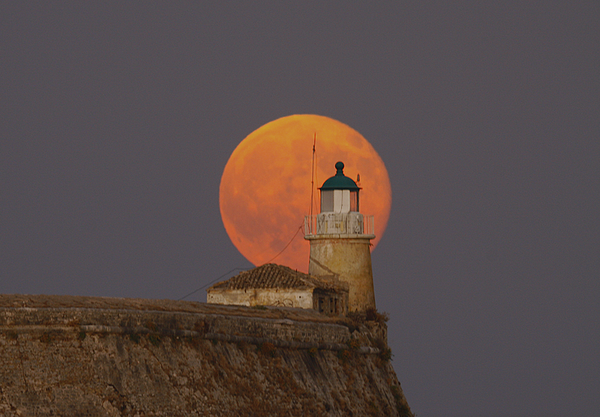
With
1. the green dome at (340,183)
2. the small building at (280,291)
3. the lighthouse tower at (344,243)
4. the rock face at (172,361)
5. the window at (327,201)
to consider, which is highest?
the green dome at (340,183)

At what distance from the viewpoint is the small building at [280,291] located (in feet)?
143

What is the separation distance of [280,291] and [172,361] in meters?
16.3

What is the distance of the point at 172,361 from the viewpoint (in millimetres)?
27688

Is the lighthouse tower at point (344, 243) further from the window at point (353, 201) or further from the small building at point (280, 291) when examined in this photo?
the small building at point (280, 291)

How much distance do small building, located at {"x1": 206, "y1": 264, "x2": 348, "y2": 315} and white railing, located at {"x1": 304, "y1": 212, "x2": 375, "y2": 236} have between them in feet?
9.54

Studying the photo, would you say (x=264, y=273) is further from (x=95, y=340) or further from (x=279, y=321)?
(x=95, y=340)

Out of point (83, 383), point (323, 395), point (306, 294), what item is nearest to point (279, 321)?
point (323, 395)

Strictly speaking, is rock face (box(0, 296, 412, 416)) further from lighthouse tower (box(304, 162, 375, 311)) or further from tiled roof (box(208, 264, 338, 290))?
lighthouse tower (box(304, 162, 375, 311))

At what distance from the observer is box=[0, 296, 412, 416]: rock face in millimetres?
23656

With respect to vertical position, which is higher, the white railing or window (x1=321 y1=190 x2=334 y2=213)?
window (x1=321 y1=190 x2=334 y2=213)

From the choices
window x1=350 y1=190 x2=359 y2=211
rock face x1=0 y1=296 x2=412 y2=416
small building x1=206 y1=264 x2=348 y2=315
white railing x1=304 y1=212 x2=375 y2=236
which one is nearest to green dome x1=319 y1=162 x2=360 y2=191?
window x1=350 y1=190 x2=359 y2=211

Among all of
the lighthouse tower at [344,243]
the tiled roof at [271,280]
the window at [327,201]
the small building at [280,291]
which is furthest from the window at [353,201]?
the tiled roof at [271,280]

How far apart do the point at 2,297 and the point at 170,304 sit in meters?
7.11

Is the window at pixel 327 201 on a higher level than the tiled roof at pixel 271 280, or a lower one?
higher
